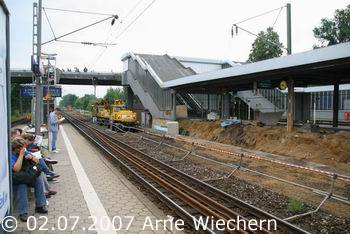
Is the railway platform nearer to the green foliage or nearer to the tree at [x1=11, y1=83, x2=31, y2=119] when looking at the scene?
the green foliage

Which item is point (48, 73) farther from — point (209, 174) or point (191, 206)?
point (191, 206)

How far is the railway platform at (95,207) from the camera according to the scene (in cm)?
674

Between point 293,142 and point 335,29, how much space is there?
1683 inches

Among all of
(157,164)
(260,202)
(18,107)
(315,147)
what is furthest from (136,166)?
(18,107)

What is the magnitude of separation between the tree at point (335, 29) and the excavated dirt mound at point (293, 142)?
35664 mm

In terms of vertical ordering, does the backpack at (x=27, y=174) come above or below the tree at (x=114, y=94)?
below

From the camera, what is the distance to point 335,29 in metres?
55.0

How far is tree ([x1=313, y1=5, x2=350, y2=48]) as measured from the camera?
2103 inches

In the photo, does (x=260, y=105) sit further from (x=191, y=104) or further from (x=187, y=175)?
(x=187, y=175)

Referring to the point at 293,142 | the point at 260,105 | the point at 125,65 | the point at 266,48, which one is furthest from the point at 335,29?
the point at 293,142

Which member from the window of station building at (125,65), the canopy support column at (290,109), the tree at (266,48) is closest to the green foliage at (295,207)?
the canopy support column at (290,109)

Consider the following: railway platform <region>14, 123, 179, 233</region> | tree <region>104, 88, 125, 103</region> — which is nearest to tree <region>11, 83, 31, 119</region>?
tree <region>104, 88, 125, 103</region>

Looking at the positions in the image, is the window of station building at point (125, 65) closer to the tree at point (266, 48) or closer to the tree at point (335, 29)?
the tree at point (266, 48)

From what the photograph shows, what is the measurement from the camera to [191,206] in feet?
28.0
